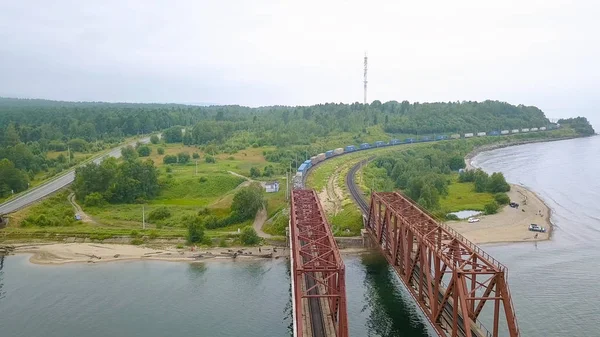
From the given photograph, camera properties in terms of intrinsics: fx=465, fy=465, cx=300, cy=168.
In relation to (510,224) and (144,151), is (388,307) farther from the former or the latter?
(144,151)

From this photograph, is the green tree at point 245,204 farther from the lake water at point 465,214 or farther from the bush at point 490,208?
the bush at point 490,208

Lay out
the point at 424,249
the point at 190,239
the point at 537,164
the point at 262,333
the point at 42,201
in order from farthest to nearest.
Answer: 1. the point at 537,164
2. the point at 42,201
3. the point at 190,239
4. the point at 262,333
5. the point at 424,249

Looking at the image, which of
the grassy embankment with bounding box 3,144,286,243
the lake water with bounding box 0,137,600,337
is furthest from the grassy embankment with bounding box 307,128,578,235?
the grassy embankment with bounding box 3,144,286,243

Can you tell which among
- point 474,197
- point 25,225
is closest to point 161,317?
point 25,225

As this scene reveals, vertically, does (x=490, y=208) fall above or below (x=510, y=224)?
above

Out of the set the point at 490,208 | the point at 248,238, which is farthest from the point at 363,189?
the point at 248,238

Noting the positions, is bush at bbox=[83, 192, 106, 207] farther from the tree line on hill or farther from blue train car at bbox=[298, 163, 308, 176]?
the tree line on hill

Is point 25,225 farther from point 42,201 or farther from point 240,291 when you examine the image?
point 240,291
